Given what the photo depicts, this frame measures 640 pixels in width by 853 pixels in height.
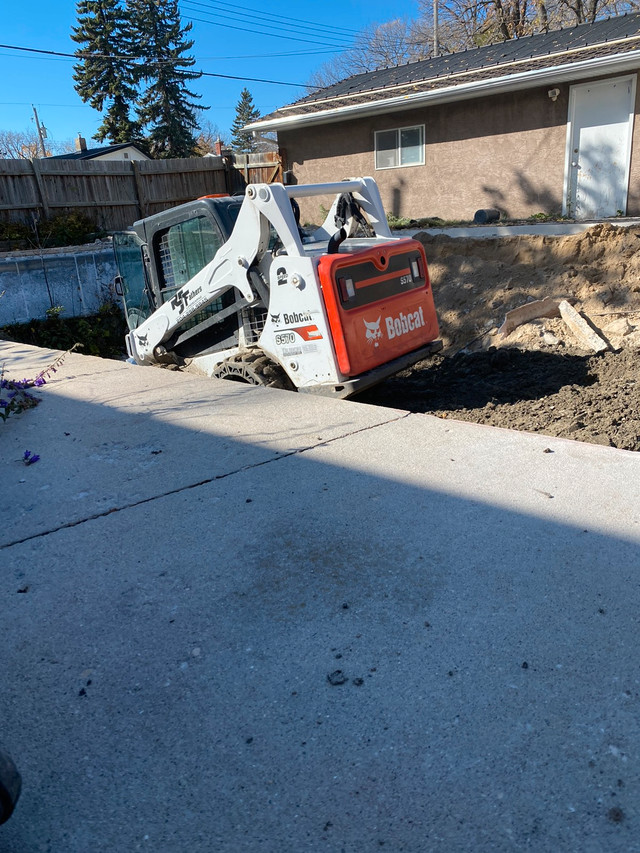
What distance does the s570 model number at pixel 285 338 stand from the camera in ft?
19.8

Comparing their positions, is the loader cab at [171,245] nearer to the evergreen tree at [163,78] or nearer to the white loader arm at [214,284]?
the white loader arm at [214,284]

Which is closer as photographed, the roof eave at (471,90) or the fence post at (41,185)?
the roof eave at (471,90)

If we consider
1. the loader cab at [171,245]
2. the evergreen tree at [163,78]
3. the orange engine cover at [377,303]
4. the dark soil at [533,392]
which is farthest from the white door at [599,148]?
the evergreen tree at [163,78]

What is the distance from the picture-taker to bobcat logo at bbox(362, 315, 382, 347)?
19.6 ft

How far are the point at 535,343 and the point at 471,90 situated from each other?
7784 millimetres

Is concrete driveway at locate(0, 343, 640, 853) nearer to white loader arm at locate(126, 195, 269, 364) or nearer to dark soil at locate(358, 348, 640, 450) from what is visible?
dark soil at locate(358, 348, 640, 450)

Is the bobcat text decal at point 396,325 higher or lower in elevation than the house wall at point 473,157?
lower

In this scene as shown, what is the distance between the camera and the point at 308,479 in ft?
14.2

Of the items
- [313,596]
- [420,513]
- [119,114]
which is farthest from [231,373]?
[119,114]

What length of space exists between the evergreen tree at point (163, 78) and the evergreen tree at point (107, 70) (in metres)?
0.98

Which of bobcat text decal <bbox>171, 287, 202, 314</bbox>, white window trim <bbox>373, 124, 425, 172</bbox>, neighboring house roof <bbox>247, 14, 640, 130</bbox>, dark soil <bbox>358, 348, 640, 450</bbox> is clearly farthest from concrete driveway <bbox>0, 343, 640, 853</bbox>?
white window trim <bbox>373, 124, 425, 172</bbox>

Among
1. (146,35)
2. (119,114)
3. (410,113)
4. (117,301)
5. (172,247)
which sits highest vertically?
(146,35)

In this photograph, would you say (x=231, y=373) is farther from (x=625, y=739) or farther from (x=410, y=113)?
(x=410, y=113)

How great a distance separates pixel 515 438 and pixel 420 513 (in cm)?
143
